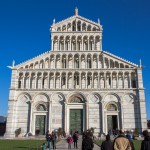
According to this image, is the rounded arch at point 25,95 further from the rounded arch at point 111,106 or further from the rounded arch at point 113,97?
the rounded arch at point 111,106

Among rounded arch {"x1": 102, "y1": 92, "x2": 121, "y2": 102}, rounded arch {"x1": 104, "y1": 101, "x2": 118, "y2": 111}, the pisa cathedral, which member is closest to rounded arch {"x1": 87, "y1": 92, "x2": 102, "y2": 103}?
the pisa cathedral

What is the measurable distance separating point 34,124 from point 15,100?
467 cm

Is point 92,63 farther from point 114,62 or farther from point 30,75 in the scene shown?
point 30,75

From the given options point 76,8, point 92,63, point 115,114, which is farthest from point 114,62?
point 76,8

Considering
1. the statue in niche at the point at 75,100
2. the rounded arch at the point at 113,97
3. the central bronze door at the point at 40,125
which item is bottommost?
the central bronze door at the point at 40,125

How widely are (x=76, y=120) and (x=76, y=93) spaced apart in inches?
160

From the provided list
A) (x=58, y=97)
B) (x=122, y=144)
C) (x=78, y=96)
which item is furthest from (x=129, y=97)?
(x=122, y=144)

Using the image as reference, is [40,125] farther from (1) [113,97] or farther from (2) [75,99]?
(1) [113,97]

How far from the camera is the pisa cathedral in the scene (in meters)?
32.8

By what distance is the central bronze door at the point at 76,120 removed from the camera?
33.1m

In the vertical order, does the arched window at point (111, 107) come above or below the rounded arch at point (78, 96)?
below

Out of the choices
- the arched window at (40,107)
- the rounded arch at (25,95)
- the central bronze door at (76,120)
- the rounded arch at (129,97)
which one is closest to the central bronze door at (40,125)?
the arched window at (40,107)

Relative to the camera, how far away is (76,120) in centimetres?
3344

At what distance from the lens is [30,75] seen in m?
34.6
